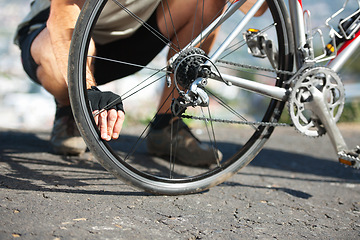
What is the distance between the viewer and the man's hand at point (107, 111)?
1.50m

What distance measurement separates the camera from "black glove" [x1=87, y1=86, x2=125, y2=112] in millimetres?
1507

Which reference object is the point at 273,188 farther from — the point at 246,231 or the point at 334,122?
the point at 246,231

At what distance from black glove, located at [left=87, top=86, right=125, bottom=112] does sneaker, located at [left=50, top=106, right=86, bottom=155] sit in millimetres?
747

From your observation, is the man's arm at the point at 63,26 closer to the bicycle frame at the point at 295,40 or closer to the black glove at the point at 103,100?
the black glove at the point at 103,100

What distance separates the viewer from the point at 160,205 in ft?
5.19

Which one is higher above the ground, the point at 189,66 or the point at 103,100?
the point at 189,66

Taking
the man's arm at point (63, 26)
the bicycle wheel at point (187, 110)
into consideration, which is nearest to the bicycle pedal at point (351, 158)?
the bicycle wheel at point (187, 110)

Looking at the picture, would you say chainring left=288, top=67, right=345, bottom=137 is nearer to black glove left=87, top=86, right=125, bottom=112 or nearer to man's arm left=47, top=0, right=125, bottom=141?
black glove left=87, top=86, right=125, bottom=112

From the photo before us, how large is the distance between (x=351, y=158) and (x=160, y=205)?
936 mm

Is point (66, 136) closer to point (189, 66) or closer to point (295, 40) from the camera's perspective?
point (189, 66)

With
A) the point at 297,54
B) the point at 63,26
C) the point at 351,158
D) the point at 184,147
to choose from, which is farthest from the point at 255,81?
the point at 63,26

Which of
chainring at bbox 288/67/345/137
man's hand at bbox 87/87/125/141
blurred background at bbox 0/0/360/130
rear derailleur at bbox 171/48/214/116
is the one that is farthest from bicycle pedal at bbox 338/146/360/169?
blurred background at bbox 0/0/360/130

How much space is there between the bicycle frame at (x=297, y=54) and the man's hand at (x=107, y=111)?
406 millimetres

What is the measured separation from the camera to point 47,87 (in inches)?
85.7
